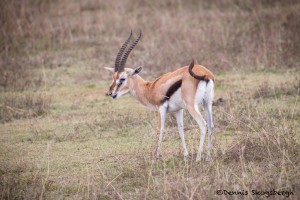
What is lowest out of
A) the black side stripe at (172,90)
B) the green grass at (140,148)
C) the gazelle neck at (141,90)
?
the green grass at (140,148)

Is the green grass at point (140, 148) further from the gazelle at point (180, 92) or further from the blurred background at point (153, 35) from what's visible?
the blurred background at point (153, 35)

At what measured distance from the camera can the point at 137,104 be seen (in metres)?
9.80

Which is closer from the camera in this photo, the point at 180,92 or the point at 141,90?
the point at 180,92

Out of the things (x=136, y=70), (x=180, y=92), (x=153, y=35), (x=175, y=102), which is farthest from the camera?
(x=153, y=35)

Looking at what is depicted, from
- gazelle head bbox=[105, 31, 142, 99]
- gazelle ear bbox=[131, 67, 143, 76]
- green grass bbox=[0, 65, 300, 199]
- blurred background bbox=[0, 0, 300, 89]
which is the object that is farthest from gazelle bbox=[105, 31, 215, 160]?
blurred background bbox=[0, 0, 300, 89]

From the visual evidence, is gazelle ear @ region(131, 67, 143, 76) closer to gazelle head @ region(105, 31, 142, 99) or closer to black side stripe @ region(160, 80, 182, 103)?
gazelle head @ region(105, 31, 142, 99)

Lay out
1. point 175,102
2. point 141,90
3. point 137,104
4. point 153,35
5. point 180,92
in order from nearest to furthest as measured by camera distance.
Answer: point 180,92 → point 175,102 → point 141,90 → point 137,104 → point 153,35

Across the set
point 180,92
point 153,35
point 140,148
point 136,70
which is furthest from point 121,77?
point 153,35

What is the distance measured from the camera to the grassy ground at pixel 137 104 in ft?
19.3

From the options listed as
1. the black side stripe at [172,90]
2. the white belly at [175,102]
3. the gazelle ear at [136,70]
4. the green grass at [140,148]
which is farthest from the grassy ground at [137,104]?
the gazelle ear at [136,70]

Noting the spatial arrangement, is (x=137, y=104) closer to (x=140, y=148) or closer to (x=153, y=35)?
(x=140, y=148)

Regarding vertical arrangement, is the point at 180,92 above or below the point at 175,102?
above

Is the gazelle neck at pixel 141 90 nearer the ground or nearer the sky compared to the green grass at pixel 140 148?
nearer the sky

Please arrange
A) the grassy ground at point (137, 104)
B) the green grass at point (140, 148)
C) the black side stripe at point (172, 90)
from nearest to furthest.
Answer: the green grass at point (140, 148), the grassy ground at point (137, 104), the black side stripe at point (172, 90)
